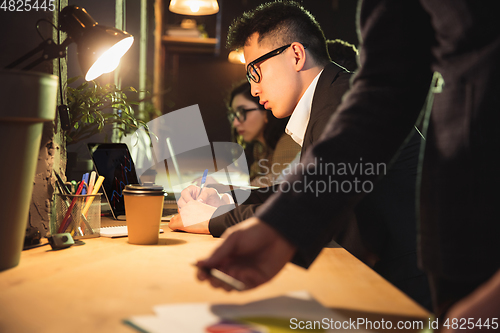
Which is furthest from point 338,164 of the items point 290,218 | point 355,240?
point 355,240

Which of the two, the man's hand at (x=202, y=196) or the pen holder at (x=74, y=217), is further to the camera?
the man's hand at (x=202, y=196)

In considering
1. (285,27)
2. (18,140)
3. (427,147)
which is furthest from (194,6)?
(427,147)

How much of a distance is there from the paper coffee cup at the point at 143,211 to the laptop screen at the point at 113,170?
340 millimetres

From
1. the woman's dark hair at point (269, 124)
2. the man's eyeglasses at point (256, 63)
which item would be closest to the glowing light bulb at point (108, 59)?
the man's eyeglasses at point (256, 63)

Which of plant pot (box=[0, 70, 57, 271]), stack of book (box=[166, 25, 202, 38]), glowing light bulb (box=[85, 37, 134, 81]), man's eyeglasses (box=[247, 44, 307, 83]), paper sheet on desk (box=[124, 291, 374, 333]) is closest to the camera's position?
paper sheet on desk (box=[124, 291, 374, 333])

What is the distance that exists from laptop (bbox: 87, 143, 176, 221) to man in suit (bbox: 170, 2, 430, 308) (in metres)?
0.19

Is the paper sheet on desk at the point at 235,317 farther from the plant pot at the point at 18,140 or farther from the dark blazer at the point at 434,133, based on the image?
the plant pot at the point at 18,140

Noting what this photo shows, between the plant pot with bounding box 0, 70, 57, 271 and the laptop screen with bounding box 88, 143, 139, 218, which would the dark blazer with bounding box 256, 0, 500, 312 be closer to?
the plant pot with bounding box 0, 70, 57, 271

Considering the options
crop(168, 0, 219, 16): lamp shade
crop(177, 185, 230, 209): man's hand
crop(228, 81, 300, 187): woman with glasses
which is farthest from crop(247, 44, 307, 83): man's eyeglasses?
crop(168, 0, 219, 16): lamp shade

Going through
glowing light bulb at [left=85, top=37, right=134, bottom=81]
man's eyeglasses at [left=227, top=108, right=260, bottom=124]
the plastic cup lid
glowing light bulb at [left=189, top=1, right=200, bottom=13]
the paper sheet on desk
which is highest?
glowing light bulb at [left=189, top=1, right=200, bottom=13]

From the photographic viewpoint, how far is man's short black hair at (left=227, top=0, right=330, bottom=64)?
5.22ft

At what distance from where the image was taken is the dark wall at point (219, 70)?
4262 millimetres

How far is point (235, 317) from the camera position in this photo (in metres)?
0.44

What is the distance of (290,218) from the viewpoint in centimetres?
45
